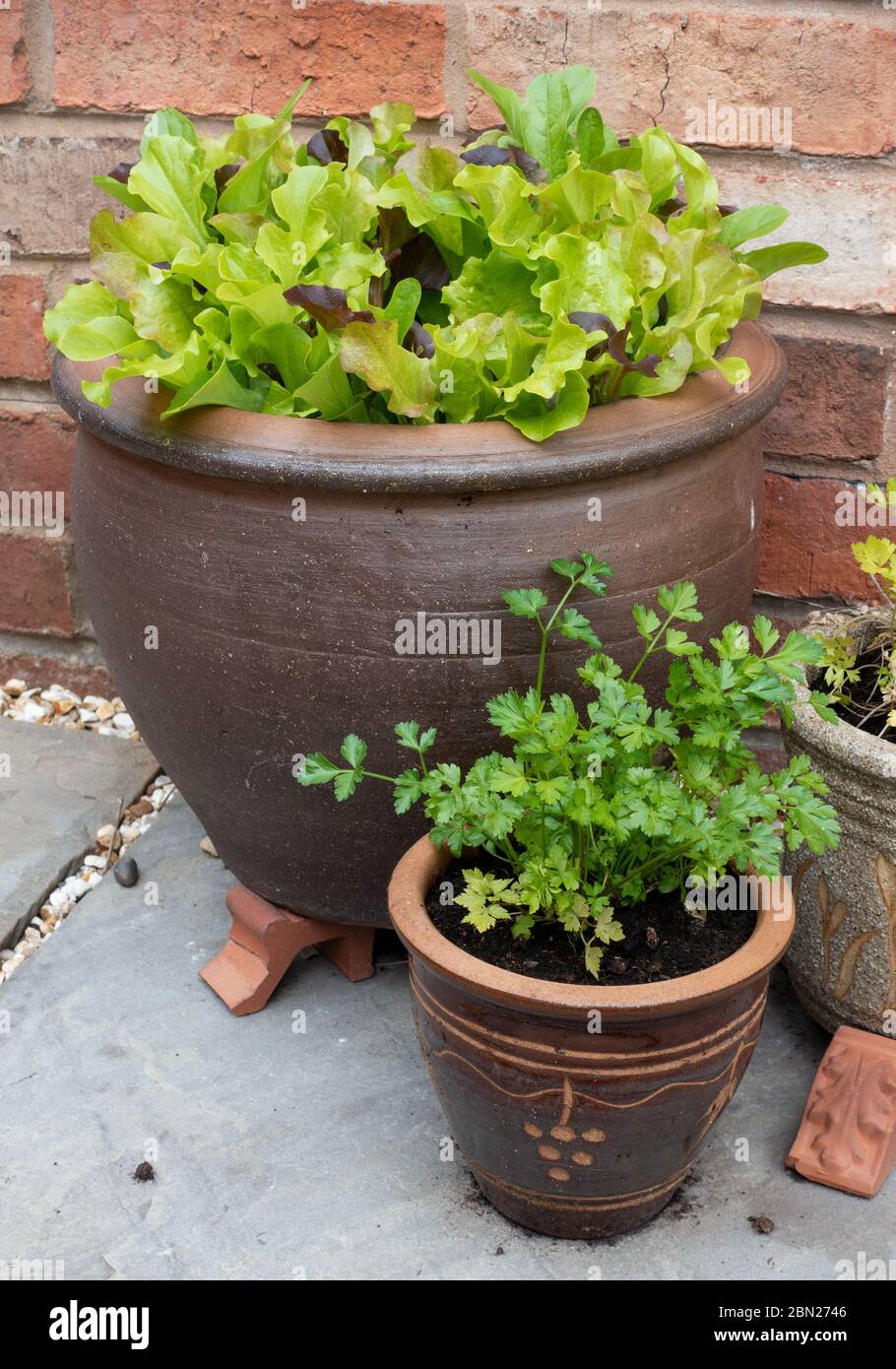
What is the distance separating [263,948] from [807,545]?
3.31ft

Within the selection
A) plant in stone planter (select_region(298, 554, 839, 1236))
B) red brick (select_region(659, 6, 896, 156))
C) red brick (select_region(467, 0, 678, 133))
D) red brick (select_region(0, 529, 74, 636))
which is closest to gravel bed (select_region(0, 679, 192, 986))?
red brick (select_region(0, 529, 74, 636))

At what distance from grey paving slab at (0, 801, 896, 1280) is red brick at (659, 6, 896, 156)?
3.93 ft

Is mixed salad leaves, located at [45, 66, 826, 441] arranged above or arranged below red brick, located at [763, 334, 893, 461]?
above

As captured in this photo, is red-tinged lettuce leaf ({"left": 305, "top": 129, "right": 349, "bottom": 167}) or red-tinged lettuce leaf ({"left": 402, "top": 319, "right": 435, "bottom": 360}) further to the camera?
red-tinged lettuce leaf ({"left": 305, "top": 129, "right": 349, "bottom": 167})

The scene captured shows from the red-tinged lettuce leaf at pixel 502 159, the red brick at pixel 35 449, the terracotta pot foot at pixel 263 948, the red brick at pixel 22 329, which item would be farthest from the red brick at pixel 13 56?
the terracotta pot foot at pixel 263 948

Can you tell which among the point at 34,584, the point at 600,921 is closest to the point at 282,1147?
the point at 600,921

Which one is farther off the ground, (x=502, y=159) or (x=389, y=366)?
(x=502, y=159)

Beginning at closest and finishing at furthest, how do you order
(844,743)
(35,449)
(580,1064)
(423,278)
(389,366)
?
(580,1064) → (389,366) → (844,743) → (423,278) → (35,449)

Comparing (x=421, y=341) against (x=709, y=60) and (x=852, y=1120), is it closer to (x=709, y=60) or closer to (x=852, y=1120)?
(x=709, y=60)

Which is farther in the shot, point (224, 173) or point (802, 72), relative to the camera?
point (802, 72)

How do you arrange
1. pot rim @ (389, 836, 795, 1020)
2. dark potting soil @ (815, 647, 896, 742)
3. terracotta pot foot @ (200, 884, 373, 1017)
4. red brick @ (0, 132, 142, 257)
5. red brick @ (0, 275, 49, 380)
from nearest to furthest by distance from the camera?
1. pot rim @ (389, 836, 795, 1020)
2. dark potting soil @ (815, 647, 896, 742)
3. terracotta pot foot @ (200, 884, 373, 1017)
4. red brick @ (0, 132, 142, 257)
5. red brick @ (0, 275, 49, 380)

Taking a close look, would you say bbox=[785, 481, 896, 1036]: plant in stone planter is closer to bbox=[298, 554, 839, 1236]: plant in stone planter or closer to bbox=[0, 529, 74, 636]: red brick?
bbox=[298, 554, 839, 1236]: plant in stone planter

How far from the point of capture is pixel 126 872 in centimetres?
225

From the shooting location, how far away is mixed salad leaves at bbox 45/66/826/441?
1.60 m
